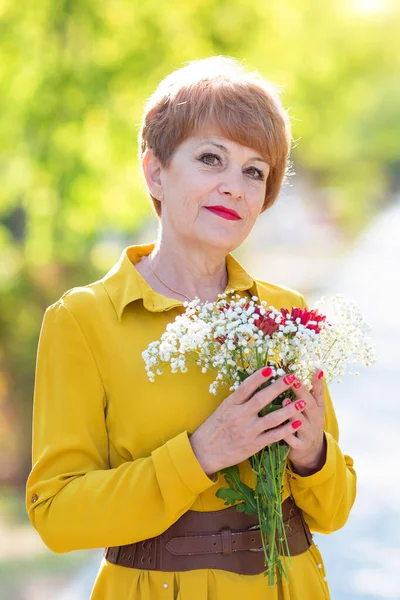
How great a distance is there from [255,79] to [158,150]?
329mm

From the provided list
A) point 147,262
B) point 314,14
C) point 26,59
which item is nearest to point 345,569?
point 147,262

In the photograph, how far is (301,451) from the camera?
2.32m

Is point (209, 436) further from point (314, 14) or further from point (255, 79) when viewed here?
point (314, 14)

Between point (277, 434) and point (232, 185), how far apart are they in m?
0.68

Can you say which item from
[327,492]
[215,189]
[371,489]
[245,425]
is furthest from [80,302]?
[371,489]

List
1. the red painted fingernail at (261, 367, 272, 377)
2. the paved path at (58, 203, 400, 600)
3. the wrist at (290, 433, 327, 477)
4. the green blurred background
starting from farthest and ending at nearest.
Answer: the green blurred background, the paved path at (58, 203, 400, 600), the wrist at (290, 433, 327, 477), the red painted fingernail at (261, 367, 272, 377)

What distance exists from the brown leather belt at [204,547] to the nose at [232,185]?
81 cm

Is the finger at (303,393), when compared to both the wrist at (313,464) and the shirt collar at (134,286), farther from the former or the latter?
the shirt collar at (134,286)

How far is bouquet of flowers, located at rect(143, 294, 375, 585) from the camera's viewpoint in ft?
6.87

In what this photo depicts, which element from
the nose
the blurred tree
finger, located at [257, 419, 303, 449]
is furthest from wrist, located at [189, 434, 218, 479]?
the blurred tree

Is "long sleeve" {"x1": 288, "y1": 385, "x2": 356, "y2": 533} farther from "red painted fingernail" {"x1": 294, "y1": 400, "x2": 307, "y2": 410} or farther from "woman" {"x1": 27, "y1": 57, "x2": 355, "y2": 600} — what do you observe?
"red painted fingernail" {"x1": 294, "y1": 400, "x2": 307, "y2": 410}

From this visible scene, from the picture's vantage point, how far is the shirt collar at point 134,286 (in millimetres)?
2449

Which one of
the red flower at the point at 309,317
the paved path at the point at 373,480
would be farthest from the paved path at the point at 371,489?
the red flower at the point at 309,317

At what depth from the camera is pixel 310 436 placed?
2279 millimetres
